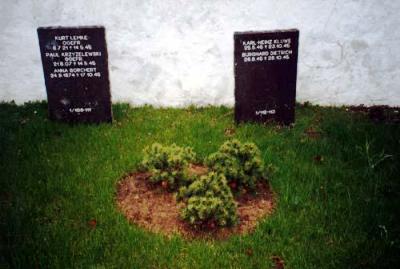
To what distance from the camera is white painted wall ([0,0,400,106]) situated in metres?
6.87

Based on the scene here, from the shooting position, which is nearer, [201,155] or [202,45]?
[201,155]

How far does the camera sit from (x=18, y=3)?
6793mm

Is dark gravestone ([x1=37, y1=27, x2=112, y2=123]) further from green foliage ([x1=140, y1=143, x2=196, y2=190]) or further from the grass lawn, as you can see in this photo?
green foliage ([x1=140, y1=143, x2=196, y2=190])

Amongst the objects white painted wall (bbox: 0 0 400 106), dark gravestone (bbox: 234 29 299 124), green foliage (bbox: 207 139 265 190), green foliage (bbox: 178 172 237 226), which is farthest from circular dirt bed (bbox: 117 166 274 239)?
white painted wall (bbox: 0 0 400 106)

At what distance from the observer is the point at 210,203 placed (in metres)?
4.39

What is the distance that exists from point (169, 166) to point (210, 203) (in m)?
0.81

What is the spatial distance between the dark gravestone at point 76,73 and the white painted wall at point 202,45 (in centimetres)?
66

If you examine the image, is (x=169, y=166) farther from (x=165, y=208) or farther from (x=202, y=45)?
(x=202, y=45)

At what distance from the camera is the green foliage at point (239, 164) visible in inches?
193

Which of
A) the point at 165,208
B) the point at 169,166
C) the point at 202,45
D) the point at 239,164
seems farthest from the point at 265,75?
the point at 165,208

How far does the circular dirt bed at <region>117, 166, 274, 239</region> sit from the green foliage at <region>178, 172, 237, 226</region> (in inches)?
4.6

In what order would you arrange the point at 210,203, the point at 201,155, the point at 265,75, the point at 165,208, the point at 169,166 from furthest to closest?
the point at 265,75
the point at 201,155
the point at 169,166
the point at 165,208
the point at 210,203

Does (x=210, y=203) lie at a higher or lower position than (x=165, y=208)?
higher

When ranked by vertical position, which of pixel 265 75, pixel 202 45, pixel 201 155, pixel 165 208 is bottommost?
pixel 165 208
